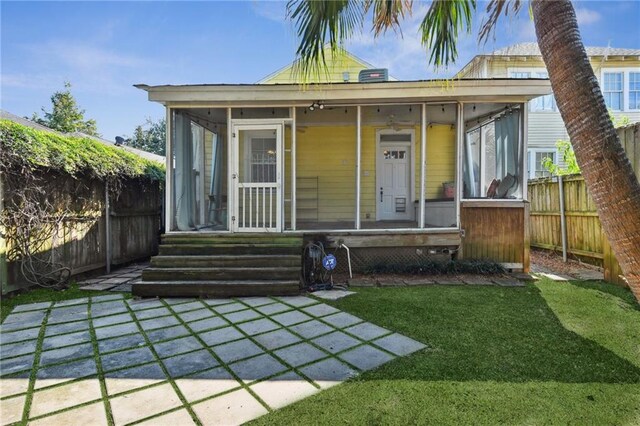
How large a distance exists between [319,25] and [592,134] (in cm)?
191

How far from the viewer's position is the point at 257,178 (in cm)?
677

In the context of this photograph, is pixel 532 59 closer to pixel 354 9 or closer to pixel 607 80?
pixel 607 80

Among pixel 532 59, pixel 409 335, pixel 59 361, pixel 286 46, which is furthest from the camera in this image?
pixel 532 59

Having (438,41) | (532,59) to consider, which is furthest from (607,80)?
(438,41)

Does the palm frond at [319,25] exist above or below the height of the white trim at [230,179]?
above

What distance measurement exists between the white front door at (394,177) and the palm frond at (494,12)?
5819 millimetres

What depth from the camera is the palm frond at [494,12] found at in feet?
7.84

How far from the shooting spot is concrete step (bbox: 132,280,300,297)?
4.68 m

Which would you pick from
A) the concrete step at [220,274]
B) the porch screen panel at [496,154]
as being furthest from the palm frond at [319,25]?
the porch screen panel at [496,154]

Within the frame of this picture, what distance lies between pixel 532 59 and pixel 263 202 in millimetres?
11422

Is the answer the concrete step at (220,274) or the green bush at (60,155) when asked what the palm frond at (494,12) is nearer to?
the concrete step at (220,274)

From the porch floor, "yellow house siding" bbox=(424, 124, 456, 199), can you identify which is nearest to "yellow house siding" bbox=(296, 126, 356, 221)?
the porch floor

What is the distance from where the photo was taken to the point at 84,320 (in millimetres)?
3805

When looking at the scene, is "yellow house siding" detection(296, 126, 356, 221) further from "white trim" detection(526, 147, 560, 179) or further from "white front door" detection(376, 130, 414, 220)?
"white trim" detection(526, 147, 560, 179)
